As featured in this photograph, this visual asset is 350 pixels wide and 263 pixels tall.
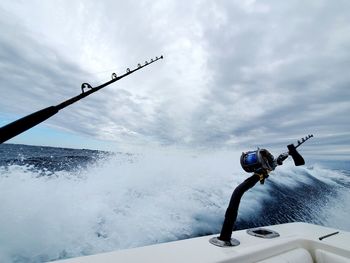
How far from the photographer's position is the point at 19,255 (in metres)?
2.35

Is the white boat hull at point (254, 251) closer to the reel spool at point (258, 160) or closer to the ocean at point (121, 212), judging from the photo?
the reel spool at point (258, 160)

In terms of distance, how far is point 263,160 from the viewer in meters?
1.35

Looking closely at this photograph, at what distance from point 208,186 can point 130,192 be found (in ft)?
7.21

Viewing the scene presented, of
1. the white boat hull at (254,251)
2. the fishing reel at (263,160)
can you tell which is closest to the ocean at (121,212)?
the white boat hull at (254,251)

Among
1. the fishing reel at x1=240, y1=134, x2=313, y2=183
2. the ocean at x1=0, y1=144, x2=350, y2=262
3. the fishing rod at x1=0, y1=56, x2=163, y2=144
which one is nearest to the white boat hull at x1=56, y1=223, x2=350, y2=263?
the fishing reel at x1=240, y1=134, x2=313, y2=183

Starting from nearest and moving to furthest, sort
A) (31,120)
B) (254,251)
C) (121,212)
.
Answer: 1. (31,120)
2. (254,251)
3. (121,212)

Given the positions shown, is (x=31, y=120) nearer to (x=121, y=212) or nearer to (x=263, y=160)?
(x=263, y=160)

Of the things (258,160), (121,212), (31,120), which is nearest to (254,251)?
(258,160)

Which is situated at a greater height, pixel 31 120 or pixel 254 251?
pixel 31 120

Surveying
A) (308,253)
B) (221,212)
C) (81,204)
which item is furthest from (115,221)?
(308,253)

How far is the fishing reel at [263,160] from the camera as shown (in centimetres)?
135

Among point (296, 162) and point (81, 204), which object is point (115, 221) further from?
point (296, 162)

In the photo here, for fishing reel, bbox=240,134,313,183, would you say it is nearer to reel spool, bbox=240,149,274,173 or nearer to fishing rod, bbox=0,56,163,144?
reel spool, bbox=240,149,274,173

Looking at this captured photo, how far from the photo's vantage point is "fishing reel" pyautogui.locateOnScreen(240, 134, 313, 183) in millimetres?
1350
